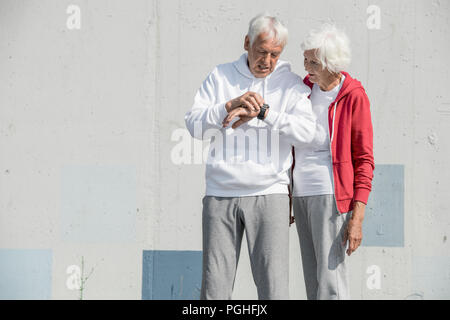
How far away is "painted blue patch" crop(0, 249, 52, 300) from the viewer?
374 centimetres

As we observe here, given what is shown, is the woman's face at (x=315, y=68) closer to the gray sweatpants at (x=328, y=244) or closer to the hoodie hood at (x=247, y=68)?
the hoodie hood at (x=247, y=68)

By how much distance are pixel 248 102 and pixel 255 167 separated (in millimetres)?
271

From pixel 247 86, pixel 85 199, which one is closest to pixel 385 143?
pixel 247 86

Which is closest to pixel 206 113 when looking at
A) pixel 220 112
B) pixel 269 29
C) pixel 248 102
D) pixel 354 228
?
pixel 220 112

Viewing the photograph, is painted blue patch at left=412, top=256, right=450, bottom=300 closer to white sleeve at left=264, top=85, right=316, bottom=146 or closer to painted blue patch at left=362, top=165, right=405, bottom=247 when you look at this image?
painted blue patch at left=362, top=165, right=405, bottom=247

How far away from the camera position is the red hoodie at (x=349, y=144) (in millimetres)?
2430

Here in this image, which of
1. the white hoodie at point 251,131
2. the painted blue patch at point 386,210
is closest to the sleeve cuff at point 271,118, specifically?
the white hoodie at point 251,131

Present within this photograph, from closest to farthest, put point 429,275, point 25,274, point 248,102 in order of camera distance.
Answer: point 248,102
point 429,275
point 25,274

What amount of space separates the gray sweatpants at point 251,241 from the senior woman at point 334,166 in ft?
0.49

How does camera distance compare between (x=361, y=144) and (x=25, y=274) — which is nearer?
(x=361, y=144)

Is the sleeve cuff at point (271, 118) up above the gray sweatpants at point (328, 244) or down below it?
above

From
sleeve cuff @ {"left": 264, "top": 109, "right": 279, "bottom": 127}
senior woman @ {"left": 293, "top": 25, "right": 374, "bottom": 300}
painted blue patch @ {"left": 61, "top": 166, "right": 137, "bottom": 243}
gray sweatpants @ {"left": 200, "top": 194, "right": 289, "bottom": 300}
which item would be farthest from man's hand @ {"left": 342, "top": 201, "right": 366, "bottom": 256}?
painted blue patch @ {"left": 61, "top": 166, "right": 137, "bottom": 243}

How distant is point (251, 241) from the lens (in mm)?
2367

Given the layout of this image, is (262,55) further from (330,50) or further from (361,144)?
(361,144)
